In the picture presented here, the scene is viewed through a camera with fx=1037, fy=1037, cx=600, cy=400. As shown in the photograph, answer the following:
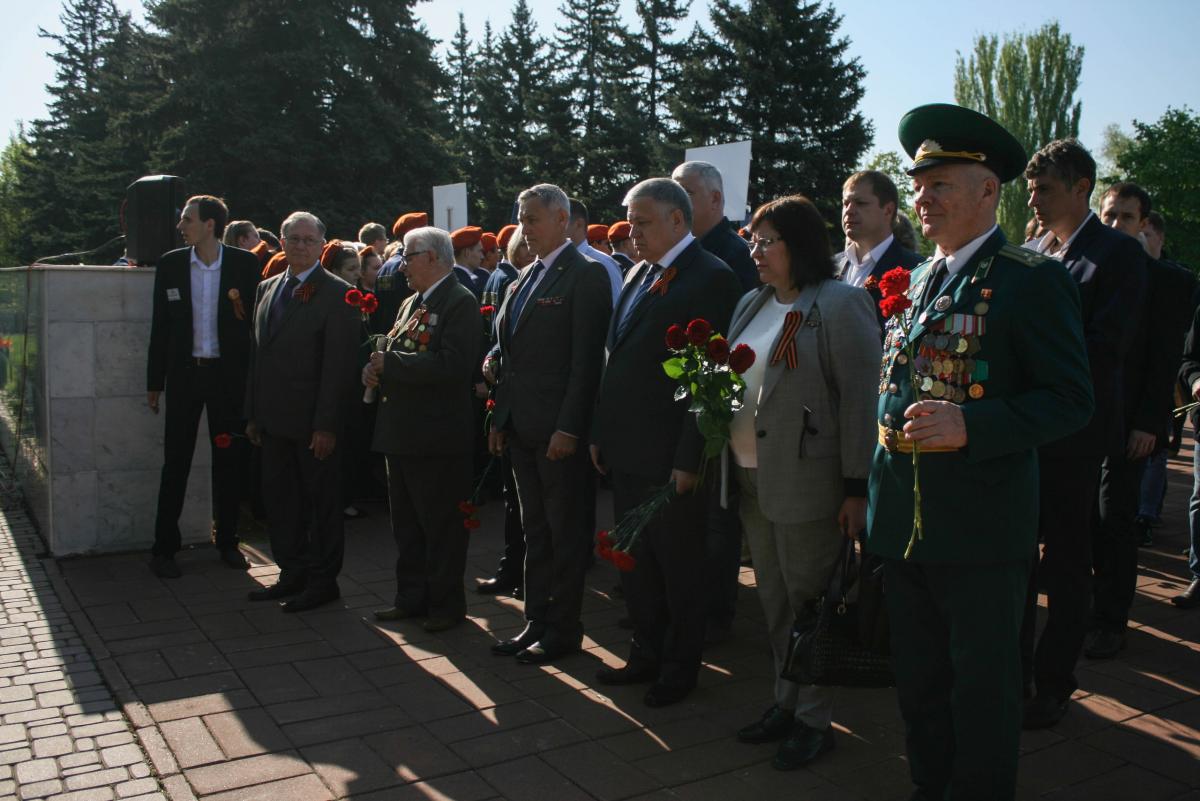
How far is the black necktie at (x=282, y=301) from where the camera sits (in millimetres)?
5773

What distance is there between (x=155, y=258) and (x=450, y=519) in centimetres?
340

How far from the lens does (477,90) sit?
4331cm

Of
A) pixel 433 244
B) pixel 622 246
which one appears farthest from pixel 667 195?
pixel 622 246

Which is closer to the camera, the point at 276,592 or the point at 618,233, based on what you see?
the point at 276,592

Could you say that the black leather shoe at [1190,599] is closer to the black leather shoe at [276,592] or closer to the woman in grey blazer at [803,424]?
the woman in grey blazer at [803,424]

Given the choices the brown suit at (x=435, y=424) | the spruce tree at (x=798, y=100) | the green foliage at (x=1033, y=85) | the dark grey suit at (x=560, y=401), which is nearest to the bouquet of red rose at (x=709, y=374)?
the dark grey suit at (x=560, y=401)

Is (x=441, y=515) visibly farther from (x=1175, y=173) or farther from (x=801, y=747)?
(x=1175, y=173)

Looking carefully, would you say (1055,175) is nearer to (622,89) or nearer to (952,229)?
(952,229)

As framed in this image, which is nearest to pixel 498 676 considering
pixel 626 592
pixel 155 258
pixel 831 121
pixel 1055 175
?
pixel 626 592

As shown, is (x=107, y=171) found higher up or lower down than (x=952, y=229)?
higher up

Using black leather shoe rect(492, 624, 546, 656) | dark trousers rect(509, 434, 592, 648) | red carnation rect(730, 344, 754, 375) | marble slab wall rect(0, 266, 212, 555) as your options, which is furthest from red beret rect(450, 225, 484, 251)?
red carnation rect(730, 344, 754, 375)

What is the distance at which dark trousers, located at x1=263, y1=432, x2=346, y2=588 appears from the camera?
574 centimetres

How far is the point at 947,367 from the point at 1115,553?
2.71 meters

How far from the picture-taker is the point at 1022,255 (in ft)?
9.35
